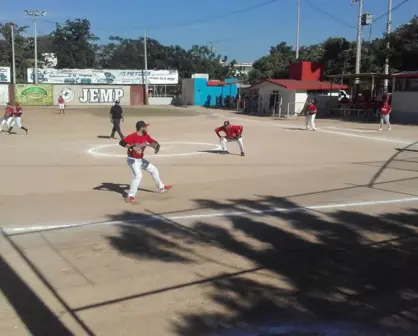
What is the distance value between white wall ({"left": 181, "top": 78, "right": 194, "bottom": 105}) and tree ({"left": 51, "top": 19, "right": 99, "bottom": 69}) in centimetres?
4263

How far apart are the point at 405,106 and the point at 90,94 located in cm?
4585

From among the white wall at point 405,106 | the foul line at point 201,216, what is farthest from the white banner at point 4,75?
the foul line at point 201,216

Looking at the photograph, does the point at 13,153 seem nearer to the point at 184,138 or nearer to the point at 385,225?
the point at 184,138

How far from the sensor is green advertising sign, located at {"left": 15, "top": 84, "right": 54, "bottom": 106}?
63188 millimetres

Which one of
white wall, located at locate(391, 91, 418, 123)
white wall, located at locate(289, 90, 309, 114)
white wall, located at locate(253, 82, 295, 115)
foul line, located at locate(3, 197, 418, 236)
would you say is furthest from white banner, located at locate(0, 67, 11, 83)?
foul line, located at locate(3, 197, 418, 236)

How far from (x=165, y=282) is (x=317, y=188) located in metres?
6.14

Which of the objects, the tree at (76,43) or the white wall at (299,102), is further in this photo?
the tree at (76,43)

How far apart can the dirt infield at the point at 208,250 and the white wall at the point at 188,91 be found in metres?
53.6

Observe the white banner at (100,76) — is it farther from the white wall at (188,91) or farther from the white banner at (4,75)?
the white wall at (188,91)

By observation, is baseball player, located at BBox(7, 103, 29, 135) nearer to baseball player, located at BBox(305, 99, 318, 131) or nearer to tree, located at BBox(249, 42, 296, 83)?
baseball player, located at BBox(305, 99, 318, 131)

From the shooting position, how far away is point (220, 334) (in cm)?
417

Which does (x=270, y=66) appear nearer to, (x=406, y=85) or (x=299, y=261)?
(x=406, y=85)

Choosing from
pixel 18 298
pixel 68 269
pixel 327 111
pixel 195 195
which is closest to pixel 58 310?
pixel 18 298

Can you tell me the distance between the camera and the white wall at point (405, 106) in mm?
31797
